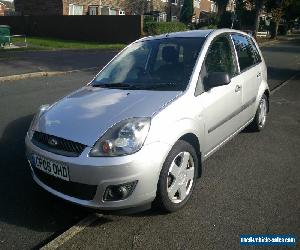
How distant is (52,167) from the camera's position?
344cm

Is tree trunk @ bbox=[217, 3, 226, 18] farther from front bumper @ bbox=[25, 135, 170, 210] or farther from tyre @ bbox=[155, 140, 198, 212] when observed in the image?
front bumper @ bbox=[25, 135, 170, 210]

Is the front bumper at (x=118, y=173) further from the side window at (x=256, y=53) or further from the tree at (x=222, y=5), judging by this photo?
the tree at (x=222, y=5)

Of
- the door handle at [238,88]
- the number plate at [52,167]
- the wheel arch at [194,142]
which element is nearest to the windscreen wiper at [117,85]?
the wheel arch at [194,142]

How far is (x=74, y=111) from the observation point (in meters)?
3.83

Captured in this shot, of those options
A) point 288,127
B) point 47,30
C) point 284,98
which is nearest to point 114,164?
point 288,127

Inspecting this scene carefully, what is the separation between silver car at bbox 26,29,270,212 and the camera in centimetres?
329

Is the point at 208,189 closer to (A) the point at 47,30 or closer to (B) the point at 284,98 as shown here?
(B) the point at 284,98

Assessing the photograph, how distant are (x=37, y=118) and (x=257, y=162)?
2863 mm

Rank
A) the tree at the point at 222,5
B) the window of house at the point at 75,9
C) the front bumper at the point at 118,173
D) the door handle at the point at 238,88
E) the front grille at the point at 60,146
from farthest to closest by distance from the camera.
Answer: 1. the tree at the point at 222,5
2. the window of house at the point at 75,9
3. the door handle at the point at 238,88
4. the front grille at the point at 60,146
5. the front bumper at the point at 118,173

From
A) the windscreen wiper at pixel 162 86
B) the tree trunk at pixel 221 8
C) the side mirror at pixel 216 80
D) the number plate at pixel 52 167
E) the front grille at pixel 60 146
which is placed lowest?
the number plate at pixel 52 167

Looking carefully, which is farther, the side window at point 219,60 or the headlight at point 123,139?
→ the side window at point 219,60

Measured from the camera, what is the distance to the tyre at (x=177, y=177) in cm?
349

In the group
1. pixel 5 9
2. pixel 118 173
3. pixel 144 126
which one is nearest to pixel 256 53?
pixel 144 126

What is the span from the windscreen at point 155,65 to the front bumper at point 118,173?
3.54 feet
